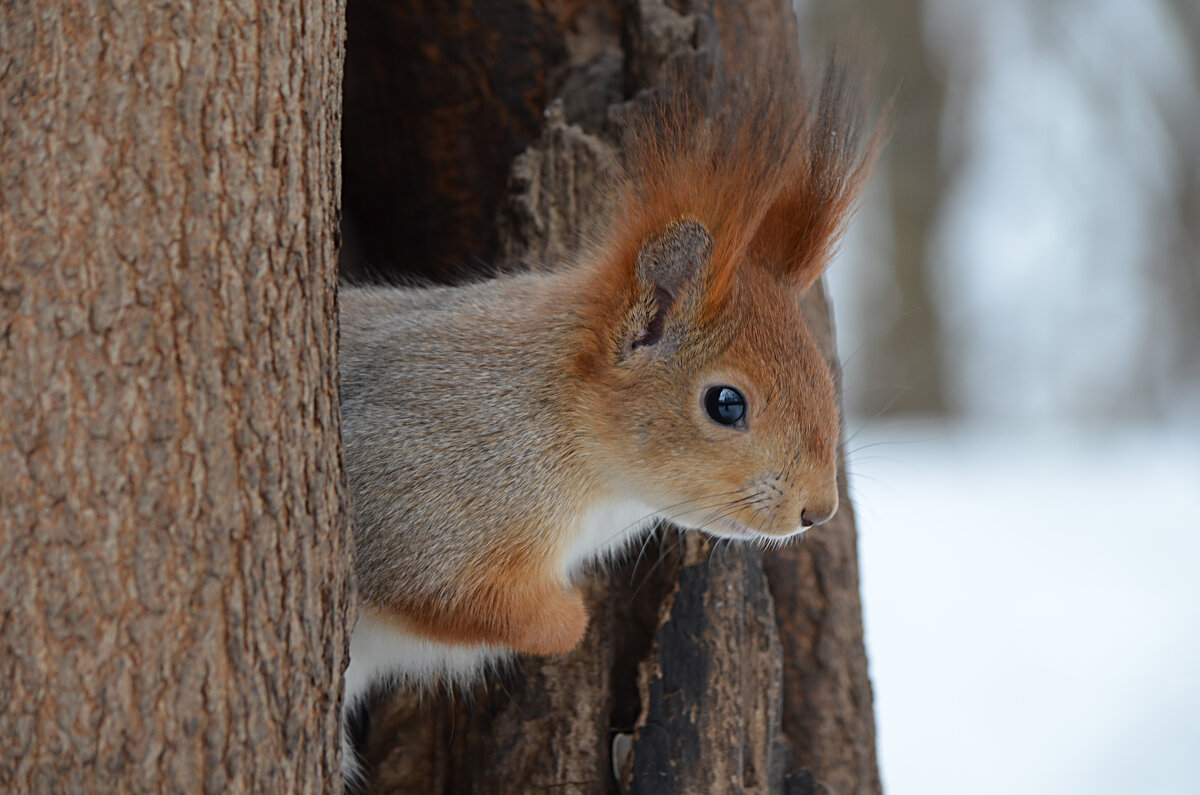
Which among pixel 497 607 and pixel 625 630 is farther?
pixel 625 630

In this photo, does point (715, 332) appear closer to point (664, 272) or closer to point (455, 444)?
point (664, 272)

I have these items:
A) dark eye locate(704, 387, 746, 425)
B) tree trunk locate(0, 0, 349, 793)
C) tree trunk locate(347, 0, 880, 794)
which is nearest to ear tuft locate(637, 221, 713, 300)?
dark eye locate(704, 387, 746, 425)

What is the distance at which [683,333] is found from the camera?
1.60 metres

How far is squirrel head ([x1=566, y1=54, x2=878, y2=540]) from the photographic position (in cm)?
154

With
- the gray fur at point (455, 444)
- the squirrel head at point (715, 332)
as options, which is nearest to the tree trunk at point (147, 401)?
the gray fur at point (455, 444)

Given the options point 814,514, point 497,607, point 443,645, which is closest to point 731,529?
point 814,514

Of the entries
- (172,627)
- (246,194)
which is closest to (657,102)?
(246,194)

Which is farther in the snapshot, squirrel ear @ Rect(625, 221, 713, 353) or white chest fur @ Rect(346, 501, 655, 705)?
white chest fur @ Rect(346, 501, 655, 705)

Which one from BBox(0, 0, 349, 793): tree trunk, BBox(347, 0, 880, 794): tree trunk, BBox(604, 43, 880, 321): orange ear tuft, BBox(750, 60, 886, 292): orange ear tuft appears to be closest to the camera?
A: BBox(0, 0, 349, 793): tree trunk

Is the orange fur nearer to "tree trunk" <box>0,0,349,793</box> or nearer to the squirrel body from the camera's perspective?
the squirrel body

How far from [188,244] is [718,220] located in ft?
2.26

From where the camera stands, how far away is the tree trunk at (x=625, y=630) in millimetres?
1798

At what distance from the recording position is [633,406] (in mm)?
1604

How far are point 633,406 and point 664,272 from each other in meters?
0.19
